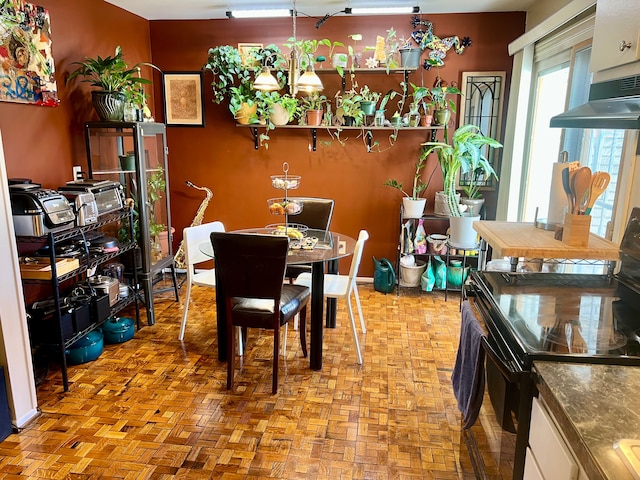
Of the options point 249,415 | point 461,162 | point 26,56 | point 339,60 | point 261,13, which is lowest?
point 249,415

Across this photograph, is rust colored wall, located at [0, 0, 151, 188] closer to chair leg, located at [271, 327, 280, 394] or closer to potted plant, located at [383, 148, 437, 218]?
chair leg, located at [271, 327, 280, 394]

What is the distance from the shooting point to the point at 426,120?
395cm

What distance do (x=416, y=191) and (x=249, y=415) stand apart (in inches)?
99.0

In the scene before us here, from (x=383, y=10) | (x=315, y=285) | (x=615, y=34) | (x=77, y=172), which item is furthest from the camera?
(x=383, y=10)

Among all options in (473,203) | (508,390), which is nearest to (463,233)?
(473,203)

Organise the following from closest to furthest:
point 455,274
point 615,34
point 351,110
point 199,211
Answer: point 615,34, point 351,110, point 455,274, point 199,211

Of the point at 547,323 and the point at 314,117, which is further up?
the point at 314,117

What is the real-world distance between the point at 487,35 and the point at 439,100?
2.18 feet

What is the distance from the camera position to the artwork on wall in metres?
2.59

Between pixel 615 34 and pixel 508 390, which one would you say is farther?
pixel 615 34

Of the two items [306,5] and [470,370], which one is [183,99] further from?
[470,370]

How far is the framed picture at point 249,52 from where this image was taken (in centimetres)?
396

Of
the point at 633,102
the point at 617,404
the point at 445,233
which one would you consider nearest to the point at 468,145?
the point at 445,233

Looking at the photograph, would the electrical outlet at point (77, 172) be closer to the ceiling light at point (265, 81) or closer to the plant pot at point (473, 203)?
the ceiling light at point (265, 81)
